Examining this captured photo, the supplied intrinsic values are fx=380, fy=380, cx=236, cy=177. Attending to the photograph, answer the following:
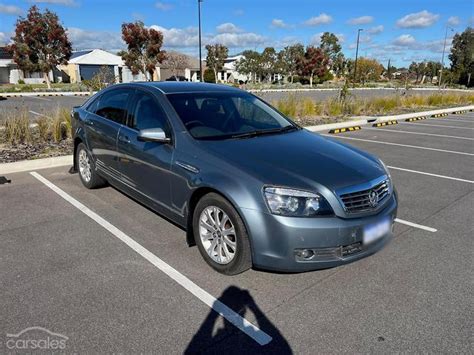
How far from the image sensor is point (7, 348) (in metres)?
2.47

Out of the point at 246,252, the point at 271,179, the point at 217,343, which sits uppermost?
the point at 271,179

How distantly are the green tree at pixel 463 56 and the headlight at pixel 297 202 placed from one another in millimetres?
78943

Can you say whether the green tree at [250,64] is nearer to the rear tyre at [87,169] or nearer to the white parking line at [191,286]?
the rear tyre at [87,169]

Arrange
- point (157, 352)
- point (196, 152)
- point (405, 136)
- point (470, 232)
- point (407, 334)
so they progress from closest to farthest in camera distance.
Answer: point (157, 352), point (407, 334), point (196, 152), point (470, 232), point (405, 136)

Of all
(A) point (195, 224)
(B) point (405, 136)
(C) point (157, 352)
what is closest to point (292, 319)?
(C) point (157, 352)

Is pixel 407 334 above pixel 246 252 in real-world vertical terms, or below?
below

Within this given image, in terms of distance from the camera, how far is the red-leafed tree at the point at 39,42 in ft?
108

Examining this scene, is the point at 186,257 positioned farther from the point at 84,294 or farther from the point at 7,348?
the point at 7,348

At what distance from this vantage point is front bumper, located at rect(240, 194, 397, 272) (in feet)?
9.53

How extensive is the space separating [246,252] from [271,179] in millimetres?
635

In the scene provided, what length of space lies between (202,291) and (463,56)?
85.4 meters

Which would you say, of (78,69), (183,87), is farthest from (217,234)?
(78,69)

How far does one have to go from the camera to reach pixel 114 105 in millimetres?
4953

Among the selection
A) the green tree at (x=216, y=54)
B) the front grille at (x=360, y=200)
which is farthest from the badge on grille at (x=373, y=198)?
the green tree at (x=216, y=54)
